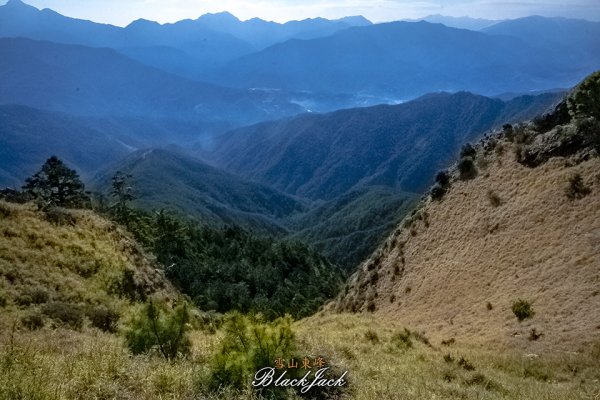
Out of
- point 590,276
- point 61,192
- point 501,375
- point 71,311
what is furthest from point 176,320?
point 61,192

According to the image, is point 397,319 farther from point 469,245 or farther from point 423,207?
point 423,207

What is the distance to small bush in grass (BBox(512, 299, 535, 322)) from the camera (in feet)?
64.7

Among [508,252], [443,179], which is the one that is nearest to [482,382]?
[508,252]

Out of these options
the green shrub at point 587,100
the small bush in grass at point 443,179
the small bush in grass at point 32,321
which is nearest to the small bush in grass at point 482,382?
the small bush in grass at point 32,321

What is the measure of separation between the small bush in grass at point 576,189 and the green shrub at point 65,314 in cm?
2317

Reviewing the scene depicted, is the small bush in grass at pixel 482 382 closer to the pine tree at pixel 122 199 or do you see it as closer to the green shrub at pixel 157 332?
the green shrub at pixel 157 332

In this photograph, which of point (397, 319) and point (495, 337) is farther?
point (397, 319)

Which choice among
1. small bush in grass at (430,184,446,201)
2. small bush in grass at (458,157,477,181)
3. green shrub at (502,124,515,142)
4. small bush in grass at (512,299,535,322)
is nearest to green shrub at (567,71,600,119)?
green shrub at (502,124,515,142)

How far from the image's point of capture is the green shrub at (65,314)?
1456 centimetres

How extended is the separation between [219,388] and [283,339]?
167 centimetres

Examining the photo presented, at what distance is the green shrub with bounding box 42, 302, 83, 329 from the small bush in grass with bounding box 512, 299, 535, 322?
1627cm

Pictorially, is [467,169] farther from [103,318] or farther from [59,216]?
[103,318]

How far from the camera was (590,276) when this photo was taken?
20.1 metres

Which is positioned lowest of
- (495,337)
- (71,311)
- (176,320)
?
(495,337)
